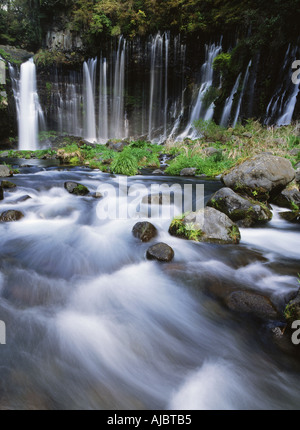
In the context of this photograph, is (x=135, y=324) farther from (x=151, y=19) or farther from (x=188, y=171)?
(x=151, y=19)

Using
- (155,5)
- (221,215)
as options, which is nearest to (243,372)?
(221,215)

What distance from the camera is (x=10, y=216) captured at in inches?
187

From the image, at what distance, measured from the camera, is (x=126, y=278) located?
3.37 metres

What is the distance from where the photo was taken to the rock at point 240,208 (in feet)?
15.3

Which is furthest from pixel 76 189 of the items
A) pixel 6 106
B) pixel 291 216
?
pixel 6 106

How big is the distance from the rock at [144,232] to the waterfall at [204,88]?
15.7m

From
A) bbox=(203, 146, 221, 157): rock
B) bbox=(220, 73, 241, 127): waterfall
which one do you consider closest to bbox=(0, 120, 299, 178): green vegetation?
bbox=(203, 146, 221, 157): rock

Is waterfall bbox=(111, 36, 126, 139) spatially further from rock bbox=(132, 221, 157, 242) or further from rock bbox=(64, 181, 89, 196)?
rock bbox=(132, 221, 157, 242)

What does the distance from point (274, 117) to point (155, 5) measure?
1643 cm

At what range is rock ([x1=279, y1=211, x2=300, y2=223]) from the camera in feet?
16.3

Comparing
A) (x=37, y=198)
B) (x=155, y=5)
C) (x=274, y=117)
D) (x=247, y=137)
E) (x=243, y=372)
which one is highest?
(x=155, y=5)

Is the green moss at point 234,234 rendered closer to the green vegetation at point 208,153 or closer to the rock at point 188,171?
the green vegetation at point 208,153

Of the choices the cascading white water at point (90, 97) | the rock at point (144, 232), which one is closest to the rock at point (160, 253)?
the rock at point (144, 232)
